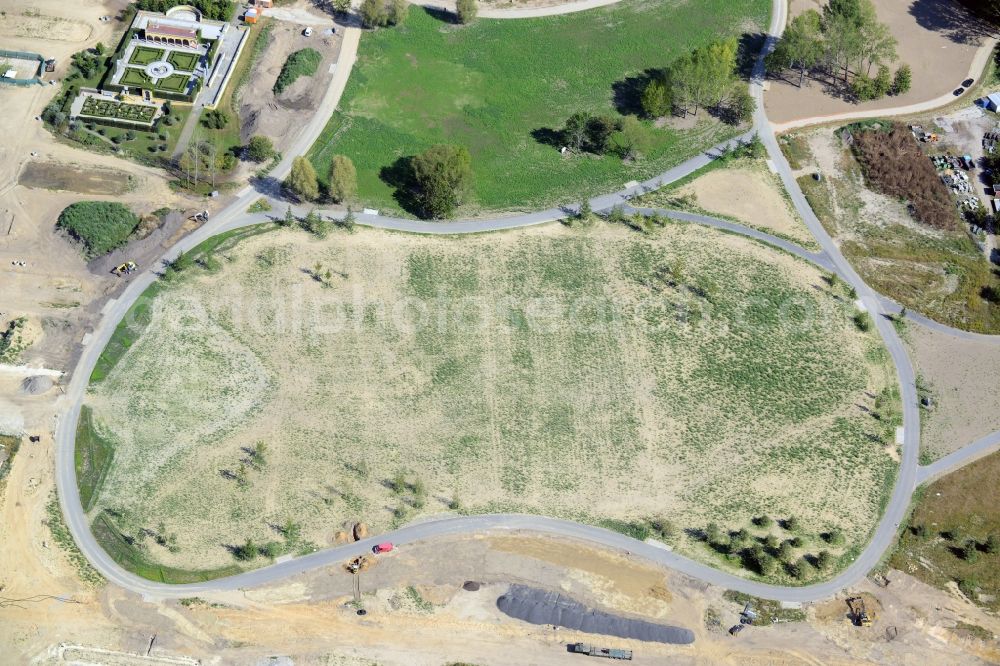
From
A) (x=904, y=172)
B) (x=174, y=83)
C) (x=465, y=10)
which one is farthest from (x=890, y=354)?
(x=174, y=83)

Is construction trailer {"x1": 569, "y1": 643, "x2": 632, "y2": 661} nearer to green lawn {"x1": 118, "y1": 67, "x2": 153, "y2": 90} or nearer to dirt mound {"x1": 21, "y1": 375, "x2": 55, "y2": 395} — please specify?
dirt mound {"x1": 21, "y1": 375, "x2": 55, "y2": 395}

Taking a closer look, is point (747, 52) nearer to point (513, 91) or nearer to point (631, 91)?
point (631, 91)

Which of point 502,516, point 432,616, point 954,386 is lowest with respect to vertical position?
point 432,616

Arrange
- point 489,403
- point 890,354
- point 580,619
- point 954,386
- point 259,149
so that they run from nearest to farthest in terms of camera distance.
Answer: point 580,619, point 489,403, point 954,386, point 890,354, point 259,149

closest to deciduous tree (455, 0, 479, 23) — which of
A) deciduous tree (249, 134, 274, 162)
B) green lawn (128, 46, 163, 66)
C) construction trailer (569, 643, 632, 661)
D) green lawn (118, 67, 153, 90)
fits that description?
deciduous tree (249, 134, 274, 162)

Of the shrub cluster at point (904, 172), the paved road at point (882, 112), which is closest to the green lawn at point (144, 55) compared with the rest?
the paved road at point (882, 112)
